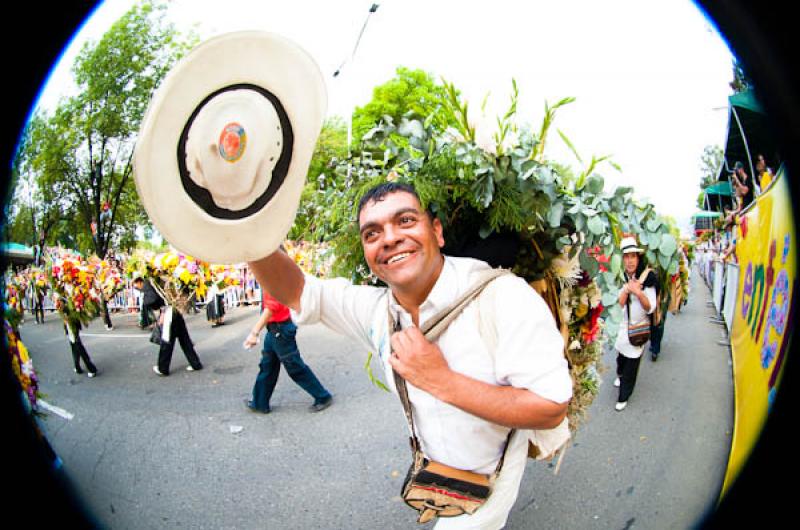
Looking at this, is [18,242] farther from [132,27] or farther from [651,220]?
[651,220]

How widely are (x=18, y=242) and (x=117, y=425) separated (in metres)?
3.19

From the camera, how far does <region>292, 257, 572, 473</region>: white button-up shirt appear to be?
4.33 feet

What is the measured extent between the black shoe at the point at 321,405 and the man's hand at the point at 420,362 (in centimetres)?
375

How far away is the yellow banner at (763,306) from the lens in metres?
1.20

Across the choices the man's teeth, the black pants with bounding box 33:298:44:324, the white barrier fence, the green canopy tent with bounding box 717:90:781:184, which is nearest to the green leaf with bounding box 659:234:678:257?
the green canopy tent with bounding box 717:90:781:184

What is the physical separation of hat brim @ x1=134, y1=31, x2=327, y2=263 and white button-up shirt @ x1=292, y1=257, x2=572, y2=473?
1.61 ft

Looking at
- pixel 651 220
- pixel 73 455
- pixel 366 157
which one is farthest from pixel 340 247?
pixel 73 455

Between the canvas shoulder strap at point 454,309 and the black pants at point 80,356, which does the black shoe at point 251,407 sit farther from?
the canvas shoulder strap at point 454,309

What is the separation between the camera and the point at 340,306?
1.84 meters

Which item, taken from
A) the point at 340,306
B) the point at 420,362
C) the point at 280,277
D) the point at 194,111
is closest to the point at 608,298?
the point at 420,362

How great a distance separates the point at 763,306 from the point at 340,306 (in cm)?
199

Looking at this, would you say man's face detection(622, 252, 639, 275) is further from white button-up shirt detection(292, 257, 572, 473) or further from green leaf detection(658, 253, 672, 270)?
white button-up shirt detection(292, 257, 572, 473)

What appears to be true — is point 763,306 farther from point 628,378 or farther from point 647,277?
point 647,277

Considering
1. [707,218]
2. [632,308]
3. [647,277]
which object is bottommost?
[632,308]
